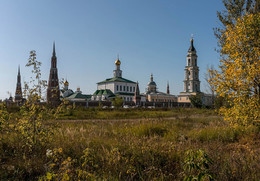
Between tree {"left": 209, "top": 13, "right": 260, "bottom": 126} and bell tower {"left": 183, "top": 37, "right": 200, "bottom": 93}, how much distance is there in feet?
232

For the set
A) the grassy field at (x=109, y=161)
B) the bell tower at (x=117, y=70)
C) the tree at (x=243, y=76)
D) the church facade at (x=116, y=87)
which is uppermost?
the bell tower at (x=117, y=70)

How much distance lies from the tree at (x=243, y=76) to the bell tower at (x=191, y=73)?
70.8m

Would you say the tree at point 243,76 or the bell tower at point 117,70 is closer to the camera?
the tree at point 243,76

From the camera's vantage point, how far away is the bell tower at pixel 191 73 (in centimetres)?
7575

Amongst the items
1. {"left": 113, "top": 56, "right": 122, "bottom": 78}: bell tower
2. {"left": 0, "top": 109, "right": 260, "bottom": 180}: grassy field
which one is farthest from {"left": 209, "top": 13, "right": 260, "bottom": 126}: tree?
{"left": 113, "top": 56, "right": 122, "bottom": 78}: bell tower

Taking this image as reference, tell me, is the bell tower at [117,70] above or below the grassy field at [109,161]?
above

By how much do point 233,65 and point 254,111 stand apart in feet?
4.99

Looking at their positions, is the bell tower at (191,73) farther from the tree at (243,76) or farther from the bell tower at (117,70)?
the tree at (243,76)

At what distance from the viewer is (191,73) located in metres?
76.1

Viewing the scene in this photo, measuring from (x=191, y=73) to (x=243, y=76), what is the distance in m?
72.1

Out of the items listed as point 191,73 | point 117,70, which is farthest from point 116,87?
point 191,73

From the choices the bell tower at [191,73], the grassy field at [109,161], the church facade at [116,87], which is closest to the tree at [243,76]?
the grassy field at [109,161]

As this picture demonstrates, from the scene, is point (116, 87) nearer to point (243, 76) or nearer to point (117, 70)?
point (117, 70)

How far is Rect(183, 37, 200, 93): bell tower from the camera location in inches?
2982
